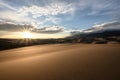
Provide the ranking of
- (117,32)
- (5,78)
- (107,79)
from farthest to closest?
(117,32)
(5,78)
(107,79)

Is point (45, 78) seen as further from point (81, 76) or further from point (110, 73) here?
point (110, 73)

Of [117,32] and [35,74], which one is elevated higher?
[117,32]

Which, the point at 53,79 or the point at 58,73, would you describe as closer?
the point at 53,79

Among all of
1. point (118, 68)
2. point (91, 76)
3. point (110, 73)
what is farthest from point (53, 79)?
point (118, 68)

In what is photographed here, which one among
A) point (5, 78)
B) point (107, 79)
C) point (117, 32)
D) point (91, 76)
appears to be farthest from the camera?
point (117, 32)

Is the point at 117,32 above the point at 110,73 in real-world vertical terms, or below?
above

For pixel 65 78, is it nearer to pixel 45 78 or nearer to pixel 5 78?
pixel 45 78

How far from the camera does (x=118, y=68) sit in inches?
150

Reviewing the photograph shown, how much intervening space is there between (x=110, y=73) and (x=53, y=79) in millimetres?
1400

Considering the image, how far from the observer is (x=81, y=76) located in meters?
3.46

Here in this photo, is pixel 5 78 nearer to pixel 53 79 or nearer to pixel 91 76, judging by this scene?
pixel 53 79

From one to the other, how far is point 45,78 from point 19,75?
32.9 inches

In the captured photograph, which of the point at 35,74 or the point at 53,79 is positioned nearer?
the point at 53,79

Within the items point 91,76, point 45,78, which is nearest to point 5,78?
point 45,78
